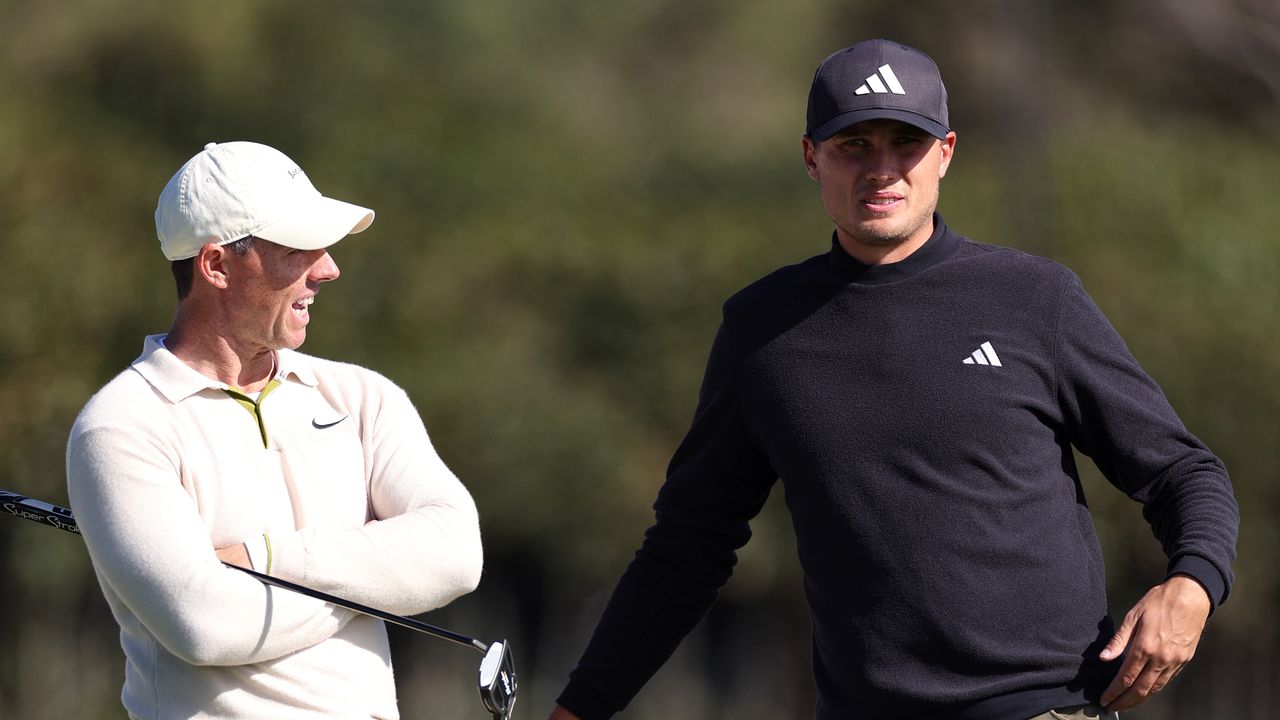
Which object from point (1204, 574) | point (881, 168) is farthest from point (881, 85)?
point (1204, 574)

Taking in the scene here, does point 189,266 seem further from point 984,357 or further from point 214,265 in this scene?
point 984,357

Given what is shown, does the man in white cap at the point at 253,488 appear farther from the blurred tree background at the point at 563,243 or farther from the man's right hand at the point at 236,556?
the blurred tree background at the point at 563,243

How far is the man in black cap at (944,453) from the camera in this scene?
Answer: 246 cm

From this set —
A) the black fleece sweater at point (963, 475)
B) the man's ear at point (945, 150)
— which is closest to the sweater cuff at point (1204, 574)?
the black fleece sweater at point (963, 475)

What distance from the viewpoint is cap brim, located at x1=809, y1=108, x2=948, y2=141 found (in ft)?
8.49

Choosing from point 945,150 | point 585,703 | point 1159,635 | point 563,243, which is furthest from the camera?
point 563,243

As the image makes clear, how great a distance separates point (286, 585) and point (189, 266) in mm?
517

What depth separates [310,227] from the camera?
2.51 meters

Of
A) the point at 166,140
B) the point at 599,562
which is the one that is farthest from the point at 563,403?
the point at 166,140

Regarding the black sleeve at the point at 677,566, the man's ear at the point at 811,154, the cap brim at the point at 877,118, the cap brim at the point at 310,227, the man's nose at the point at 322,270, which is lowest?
the black sleeve at the point at 677,566

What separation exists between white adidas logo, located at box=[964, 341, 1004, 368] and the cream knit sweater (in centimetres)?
80

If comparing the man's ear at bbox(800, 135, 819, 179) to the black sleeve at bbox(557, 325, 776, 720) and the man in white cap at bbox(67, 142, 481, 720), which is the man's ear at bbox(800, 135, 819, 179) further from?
the man in white cap at bbox(67, 142, 481, 720)

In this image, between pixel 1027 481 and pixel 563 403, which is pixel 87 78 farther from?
pixel 1027 481

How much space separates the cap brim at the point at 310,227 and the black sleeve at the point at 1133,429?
1071 mm
